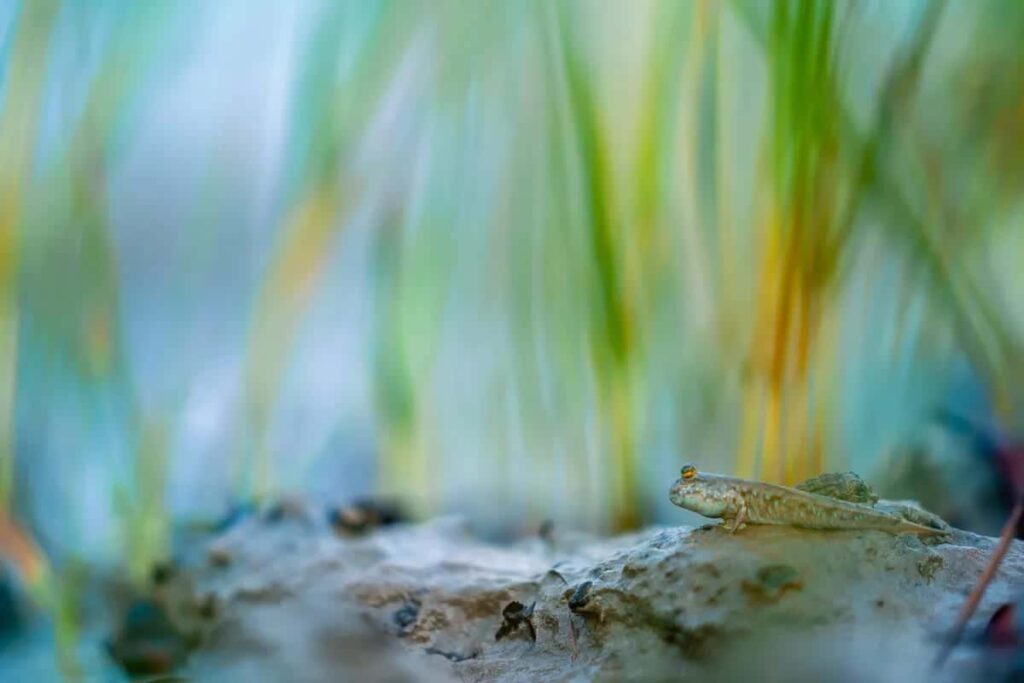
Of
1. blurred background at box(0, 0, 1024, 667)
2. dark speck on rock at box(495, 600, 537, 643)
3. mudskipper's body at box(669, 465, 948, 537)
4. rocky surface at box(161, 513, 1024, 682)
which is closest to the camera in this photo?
rocky surface at box(161, 513, 1024, 682)

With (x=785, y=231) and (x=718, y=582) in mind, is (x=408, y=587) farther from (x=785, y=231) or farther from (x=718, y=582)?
Result: (x=785, y=231)

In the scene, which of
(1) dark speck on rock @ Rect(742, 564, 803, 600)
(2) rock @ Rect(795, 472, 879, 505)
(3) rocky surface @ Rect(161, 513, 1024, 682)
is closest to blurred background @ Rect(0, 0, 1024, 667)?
(3) rocky surface @ Rect(161, 513, 1024, 682)

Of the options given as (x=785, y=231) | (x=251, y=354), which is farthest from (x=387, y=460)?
(x=785, y=231)

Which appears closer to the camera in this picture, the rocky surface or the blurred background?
the rocky surface

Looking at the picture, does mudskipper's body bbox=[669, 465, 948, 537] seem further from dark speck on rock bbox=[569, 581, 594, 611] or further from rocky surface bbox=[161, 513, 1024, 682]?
dark speck on rock bbox=[569, 581, 594, 611]

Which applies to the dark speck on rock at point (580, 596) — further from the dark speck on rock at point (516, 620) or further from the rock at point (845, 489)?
the rock at point (845, 489)
